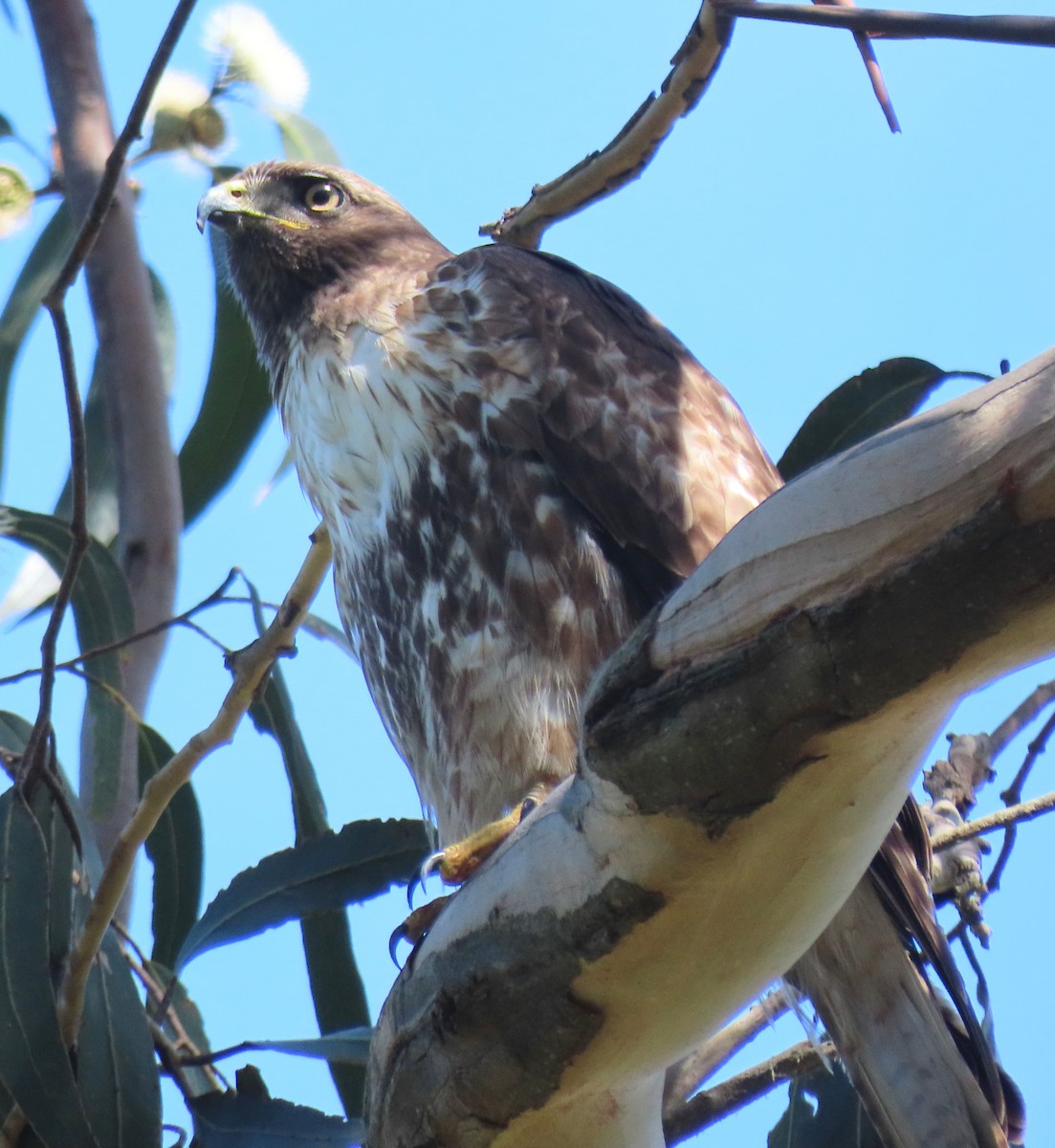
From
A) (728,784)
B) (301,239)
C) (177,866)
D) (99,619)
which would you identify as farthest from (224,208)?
(728,784)

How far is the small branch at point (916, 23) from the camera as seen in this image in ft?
4.35

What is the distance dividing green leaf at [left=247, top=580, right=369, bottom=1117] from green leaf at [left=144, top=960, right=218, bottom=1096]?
24 cm

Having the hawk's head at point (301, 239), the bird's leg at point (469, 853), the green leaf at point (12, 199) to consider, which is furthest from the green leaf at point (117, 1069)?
the green leaf at point (12, 199)

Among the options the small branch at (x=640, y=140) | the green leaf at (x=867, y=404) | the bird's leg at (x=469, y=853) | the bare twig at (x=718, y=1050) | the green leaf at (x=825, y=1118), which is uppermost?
the small branch at (x=640, y=140)

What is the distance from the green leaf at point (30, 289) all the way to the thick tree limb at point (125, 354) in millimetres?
219

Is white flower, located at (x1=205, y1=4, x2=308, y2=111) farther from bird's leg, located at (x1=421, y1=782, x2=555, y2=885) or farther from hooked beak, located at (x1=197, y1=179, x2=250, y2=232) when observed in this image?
bird's leg, located at (x1=421, y1=782, x2=555, y2=885)

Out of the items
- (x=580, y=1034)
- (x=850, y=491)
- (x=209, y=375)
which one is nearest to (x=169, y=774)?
(x=580, y=1034)

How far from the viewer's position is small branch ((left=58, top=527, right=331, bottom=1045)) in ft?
7.39

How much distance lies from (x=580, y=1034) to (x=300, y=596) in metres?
1.07

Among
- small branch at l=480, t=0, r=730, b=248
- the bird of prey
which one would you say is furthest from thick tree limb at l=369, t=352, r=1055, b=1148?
small branch at l=480, t=0, r=730, b=248

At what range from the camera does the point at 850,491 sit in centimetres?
136

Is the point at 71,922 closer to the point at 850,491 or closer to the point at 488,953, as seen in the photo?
the point at 488,953

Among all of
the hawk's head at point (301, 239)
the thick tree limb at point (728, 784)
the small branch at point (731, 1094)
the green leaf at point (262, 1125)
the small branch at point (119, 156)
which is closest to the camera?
the thick tree limb at point (728, 784)

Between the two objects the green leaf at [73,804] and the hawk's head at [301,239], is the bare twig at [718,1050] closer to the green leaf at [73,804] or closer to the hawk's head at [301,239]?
the green leaf at [73,804]
